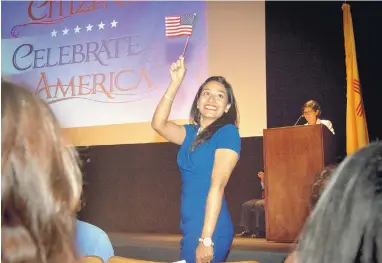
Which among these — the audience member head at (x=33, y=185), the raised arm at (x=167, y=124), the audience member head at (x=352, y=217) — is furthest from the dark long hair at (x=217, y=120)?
the audience member head at (x=33, y=185)

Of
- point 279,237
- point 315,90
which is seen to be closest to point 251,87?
point 315,90

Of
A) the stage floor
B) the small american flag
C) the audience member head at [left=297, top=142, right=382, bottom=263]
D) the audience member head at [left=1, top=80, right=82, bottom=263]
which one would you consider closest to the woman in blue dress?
the stage floor

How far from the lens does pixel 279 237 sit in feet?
10.6

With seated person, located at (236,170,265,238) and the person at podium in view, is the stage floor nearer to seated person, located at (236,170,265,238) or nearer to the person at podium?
seated person, located at (236,170,265,238)

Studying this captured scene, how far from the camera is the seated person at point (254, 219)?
3354 mm

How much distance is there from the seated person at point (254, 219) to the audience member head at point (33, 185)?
272 cm

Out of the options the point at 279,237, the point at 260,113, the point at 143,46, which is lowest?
the point at 279,237

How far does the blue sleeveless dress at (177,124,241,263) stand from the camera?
3012mm

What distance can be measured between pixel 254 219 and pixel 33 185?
111 inches

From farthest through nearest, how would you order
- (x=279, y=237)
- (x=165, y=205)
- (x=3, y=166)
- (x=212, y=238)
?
(x=165, y=205), (x=279, y=237), (x=212, y=238), (x=3, y=166)

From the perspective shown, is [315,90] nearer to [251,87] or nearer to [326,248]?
[251,87]

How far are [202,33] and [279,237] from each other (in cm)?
154

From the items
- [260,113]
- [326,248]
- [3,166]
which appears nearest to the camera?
Answer: [3,166]

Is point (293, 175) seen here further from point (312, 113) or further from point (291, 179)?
point (312, 113)
